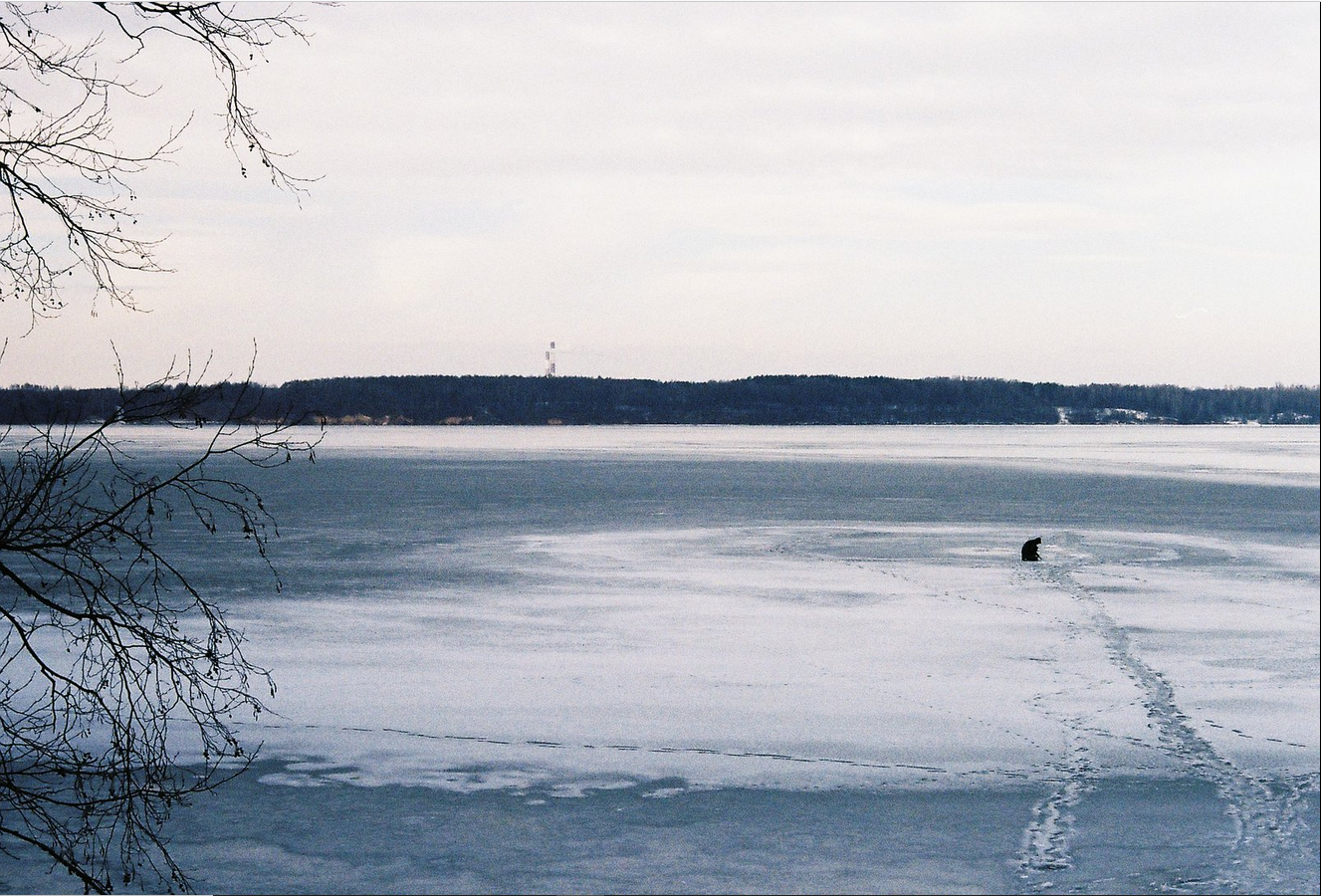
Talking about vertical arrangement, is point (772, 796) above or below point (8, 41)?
below

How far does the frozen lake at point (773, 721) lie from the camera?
6.25 m

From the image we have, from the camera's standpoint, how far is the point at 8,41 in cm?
368

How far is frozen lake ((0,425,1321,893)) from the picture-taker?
625 centimetres

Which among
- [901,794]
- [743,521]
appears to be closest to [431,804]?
[901,794]

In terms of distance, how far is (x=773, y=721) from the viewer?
8797 mm

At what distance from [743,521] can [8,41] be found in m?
21.6

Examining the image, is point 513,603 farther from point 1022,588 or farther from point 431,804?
point 431,804

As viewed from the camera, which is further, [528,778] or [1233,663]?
[1233,663]

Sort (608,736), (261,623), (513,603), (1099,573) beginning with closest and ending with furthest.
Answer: (608,736) < (261,623) < (513,603) < (1099,573)

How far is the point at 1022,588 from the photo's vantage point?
1519 cm

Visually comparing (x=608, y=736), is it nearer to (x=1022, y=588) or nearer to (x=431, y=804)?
(x=431, y=804)

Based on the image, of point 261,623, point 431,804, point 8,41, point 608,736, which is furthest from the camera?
point 261,623

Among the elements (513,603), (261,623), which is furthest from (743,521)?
(261,623)

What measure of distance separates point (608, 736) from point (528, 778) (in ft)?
3.31
